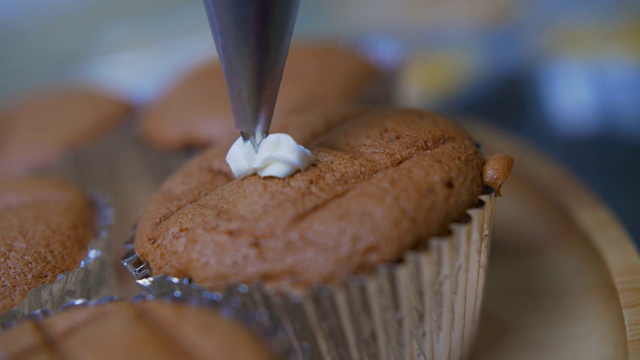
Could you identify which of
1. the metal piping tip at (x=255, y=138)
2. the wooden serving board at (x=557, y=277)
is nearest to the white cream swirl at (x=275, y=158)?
the metal piping tip at (x=255, y=138)

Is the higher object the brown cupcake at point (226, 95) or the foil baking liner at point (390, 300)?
the brown cupcake at point (226, 95)

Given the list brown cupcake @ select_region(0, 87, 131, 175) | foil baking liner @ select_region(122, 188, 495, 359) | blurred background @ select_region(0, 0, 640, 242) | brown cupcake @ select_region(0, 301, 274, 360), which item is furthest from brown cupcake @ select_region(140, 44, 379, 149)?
brown cupcake @ select_region(0, 301, 274, 360)

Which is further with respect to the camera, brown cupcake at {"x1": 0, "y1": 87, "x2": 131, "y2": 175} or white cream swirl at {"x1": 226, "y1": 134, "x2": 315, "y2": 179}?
brown cupcake at {"x1": 0, "y1": 87, "x2": 131, "y2": 175}

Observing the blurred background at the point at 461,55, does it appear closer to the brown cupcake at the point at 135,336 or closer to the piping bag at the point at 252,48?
the piping bag at the point at 252,48

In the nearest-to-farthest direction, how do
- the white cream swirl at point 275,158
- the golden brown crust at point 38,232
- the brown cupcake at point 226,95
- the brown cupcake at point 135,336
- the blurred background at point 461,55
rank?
the brown cupcake at point 135,336 < the white cream swirl at point 275,158 < the golden brown crust at point 38,232 < the brown cupcake at point 226,95 < the blurred background at point 461,55

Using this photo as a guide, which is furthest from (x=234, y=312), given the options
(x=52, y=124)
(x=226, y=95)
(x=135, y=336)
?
(x=52, y=124)

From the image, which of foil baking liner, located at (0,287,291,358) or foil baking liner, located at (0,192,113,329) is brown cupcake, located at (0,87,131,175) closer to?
foil baking liner, located at (0,192,113,329)
